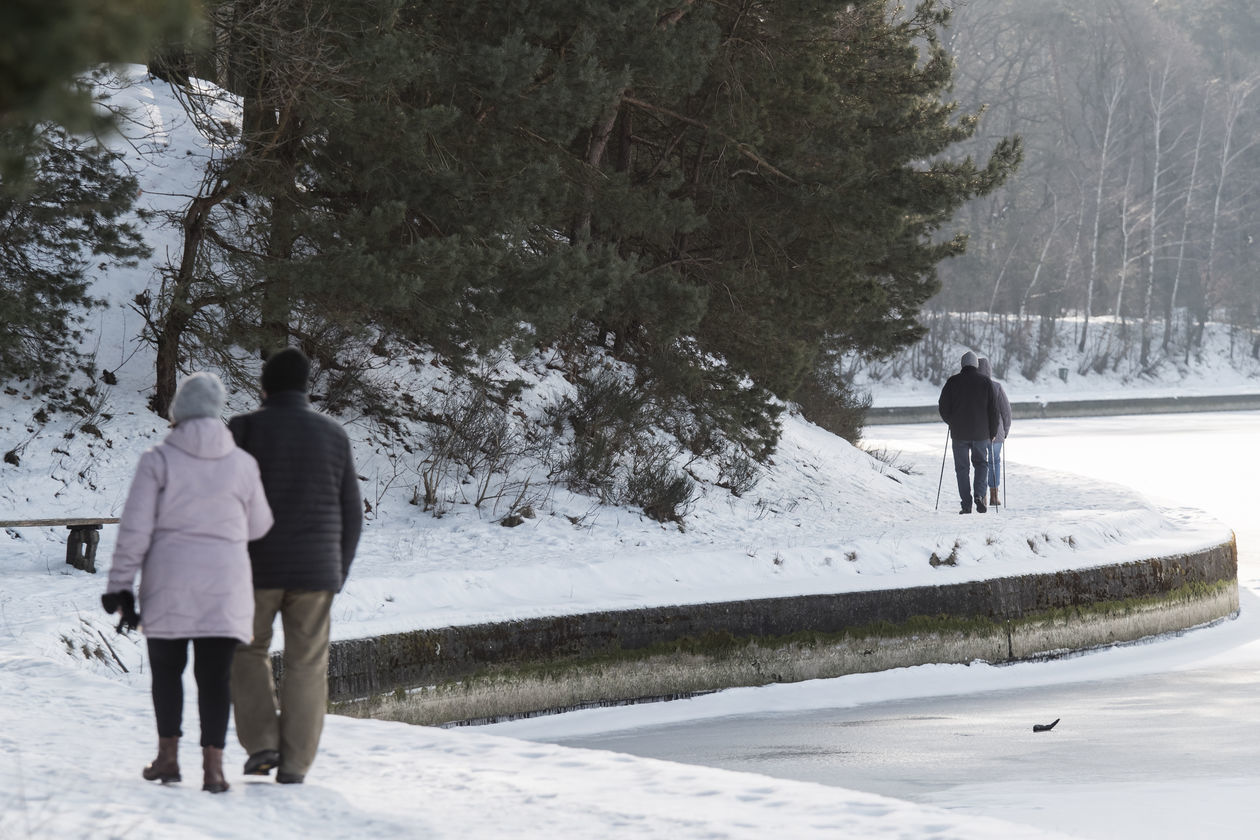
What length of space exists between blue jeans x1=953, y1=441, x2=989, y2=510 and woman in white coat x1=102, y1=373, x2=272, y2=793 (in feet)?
35.2

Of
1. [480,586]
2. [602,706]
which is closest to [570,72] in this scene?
[480,586]

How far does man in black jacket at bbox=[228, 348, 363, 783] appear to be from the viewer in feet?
15.6

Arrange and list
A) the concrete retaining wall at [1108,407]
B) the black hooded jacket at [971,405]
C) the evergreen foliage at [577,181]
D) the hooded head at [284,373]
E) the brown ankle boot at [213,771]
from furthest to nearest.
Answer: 1. the concrete retaining wall at [1108,407]
2. the black hooded jacket at [971,405]
3. the evergreen foliage at [577,181]
4. the hooded head at [284,373]
5. the brown ankle boot at [213,771]

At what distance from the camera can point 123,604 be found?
4.40m

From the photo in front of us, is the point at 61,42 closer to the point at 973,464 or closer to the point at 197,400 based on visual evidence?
the point at 197,400

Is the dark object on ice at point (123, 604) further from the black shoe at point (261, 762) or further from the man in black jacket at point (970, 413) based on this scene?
the man in black jacket at point (970, 413)

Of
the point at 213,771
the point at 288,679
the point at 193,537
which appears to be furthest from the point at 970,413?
the point at 193,537

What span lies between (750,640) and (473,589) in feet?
6.23

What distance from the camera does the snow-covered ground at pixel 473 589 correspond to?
4.68m

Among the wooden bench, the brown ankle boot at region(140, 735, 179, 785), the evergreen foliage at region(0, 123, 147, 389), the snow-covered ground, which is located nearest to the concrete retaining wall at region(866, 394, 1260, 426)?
the snow-covered ground

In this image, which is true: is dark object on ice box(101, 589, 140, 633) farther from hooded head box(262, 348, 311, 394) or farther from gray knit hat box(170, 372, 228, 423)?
hooded head box(262, 348, 311, 394)

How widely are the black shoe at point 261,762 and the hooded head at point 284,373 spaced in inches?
48.2

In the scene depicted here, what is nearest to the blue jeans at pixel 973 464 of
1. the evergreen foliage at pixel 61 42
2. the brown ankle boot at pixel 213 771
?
the brown ankle boot at pixel 213 771

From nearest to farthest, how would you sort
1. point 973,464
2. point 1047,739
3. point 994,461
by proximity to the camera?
point 1047,739, point 973,464, point 994,461
